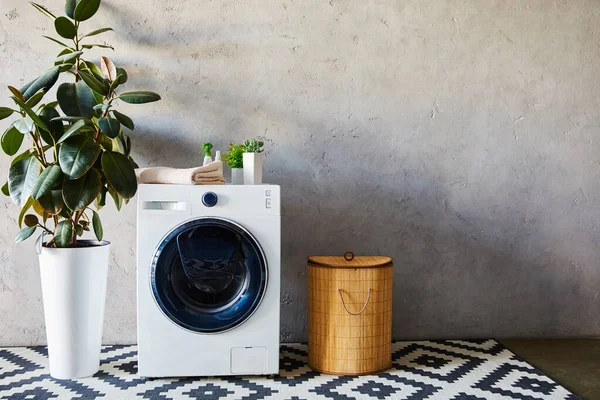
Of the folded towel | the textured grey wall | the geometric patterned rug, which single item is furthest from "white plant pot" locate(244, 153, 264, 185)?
the geometric patterned rug

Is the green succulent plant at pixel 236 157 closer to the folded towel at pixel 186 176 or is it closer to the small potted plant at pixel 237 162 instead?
the small potted plant at pixel 237 162

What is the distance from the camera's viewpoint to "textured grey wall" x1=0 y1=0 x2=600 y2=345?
3.06 meters

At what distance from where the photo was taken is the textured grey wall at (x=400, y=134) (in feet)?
10.1

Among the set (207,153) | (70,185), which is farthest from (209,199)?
(70,185)

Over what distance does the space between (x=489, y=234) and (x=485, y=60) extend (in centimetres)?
89

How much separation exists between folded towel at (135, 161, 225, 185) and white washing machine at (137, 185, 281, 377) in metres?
0.05

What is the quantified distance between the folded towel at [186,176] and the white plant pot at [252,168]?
0.12 meters

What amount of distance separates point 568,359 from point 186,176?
1.93 meters

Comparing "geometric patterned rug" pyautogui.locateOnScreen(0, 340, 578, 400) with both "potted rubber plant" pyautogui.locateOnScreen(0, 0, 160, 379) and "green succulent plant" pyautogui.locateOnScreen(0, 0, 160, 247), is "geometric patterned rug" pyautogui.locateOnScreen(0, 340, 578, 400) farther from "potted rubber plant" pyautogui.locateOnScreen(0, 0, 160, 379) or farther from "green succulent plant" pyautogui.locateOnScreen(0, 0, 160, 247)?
"green succulent plant" pyautogui.locateOnScreen(0, 0, 160, 247)

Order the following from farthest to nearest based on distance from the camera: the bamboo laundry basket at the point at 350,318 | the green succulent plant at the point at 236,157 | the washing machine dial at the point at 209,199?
the green succulent plant at the point at 236,157 → the bamboo laundry basket at the point at 350,318 → the washing machine dial at the point at 209,199

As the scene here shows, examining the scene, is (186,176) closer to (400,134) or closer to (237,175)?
(237,175)

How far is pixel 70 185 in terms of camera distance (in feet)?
8.05

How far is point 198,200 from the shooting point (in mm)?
2514

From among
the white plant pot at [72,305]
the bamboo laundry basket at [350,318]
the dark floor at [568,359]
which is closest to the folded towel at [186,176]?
the white plant pot at [72,305]
